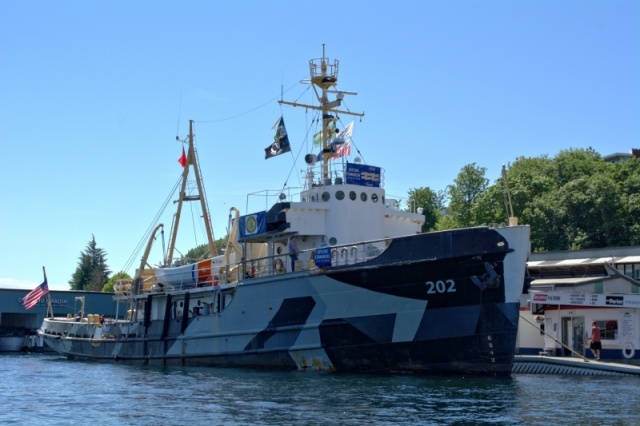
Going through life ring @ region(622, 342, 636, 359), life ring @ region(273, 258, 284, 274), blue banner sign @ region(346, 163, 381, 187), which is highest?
blue banner sign @ region(346, 163, 381, 187)

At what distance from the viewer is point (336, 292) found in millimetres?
22828

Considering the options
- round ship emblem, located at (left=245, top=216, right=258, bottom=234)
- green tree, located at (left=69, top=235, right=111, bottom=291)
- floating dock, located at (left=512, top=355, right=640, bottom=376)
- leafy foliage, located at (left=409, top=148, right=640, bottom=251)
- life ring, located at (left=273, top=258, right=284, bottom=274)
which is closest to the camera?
floating dock, located at (left=512, top=355, right=640, bottom=376)

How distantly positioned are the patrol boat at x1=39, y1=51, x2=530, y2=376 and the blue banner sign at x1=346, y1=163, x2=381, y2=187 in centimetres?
4

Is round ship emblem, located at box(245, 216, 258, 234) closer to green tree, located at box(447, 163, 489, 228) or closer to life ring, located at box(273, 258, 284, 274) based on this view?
life ring, located at box(273, 258, 284, 274)

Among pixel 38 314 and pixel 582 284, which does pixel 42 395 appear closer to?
pixel 582 284

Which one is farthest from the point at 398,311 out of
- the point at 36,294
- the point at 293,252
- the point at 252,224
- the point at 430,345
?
the point at 36,294

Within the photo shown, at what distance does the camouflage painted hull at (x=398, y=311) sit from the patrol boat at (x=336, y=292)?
0.09 ft

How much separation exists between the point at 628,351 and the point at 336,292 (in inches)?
391

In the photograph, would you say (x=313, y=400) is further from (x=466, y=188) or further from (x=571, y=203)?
(x=466, y=188)

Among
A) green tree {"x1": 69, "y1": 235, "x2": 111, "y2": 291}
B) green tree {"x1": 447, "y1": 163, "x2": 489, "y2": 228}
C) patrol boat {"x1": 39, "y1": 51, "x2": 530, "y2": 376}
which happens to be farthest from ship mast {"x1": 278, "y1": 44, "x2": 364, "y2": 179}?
green tree {"x1": 69, "y1": 235, "x2": 111, "y2": 291}

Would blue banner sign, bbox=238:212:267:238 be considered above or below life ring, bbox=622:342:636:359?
above

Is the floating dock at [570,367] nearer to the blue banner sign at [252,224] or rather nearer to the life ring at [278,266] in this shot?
the life ring at [278,266]

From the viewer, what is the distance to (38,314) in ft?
174

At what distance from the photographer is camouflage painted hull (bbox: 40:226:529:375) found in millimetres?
21109
